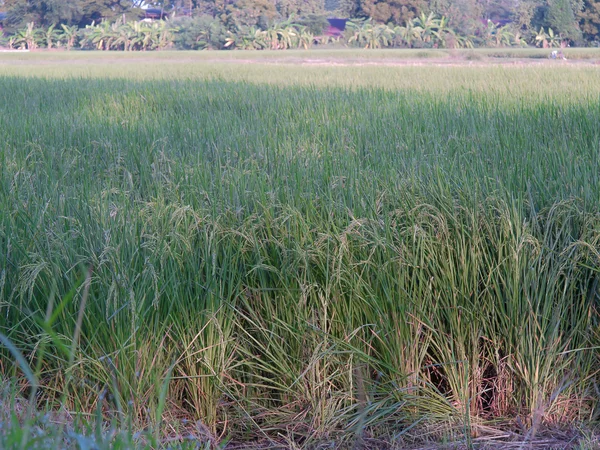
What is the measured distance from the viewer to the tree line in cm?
4016

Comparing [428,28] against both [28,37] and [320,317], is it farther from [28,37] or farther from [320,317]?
[320,317]

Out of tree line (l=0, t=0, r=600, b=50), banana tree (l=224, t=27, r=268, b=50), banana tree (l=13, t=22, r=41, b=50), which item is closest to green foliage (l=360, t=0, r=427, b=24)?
tree line (l=0, t=0, r=600, b=50)

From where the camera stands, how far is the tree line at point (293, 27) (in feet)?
132

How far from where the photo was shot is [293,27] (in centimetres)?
4169

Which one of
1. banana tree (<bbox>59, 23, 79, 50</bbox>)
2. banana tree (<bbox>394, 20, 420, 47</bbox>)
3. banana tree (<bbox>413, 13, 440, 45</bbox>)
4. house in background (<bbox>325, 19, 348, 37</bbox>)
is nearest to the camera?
banana tree (<bbox>413, 13, 440, 45</bbox>)

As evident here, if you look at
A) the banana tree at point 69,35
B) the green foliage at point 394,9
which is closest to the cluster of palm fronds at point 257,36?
the banana tree at point 69,35

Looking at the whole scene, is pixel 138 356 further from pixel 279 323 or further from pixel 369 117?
pixel 369 117

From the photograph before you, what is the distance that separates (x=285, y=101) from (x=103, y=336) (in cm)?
505

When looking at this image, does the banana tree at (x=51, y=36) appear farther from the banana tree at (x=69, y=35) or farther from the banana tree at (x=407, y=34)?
the banana tree at (x=407, y=34)

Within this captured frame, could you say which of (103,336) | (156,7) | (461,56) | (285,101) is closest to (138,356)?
(103,336)

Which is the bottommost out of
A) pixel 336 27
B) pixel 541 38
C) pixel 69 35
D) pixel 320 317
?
pixel 336 27

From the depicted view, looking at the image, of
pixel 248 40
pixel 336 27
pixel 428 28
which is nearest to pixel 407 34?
pixel 428 28

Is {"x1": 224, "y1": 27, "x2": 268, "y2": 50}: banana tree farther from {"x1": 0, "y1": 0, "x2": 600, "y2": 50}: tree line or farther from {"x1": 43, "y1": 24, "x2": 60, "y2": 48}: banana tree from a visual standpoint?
{"x1": 43, "y1": 24, "x2": 60, "y2": 48}: banana tree

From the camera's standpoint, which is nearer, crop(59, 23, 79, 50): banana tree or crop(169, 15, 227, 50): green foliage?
crop(169, 15, 227, 50): green foliage
